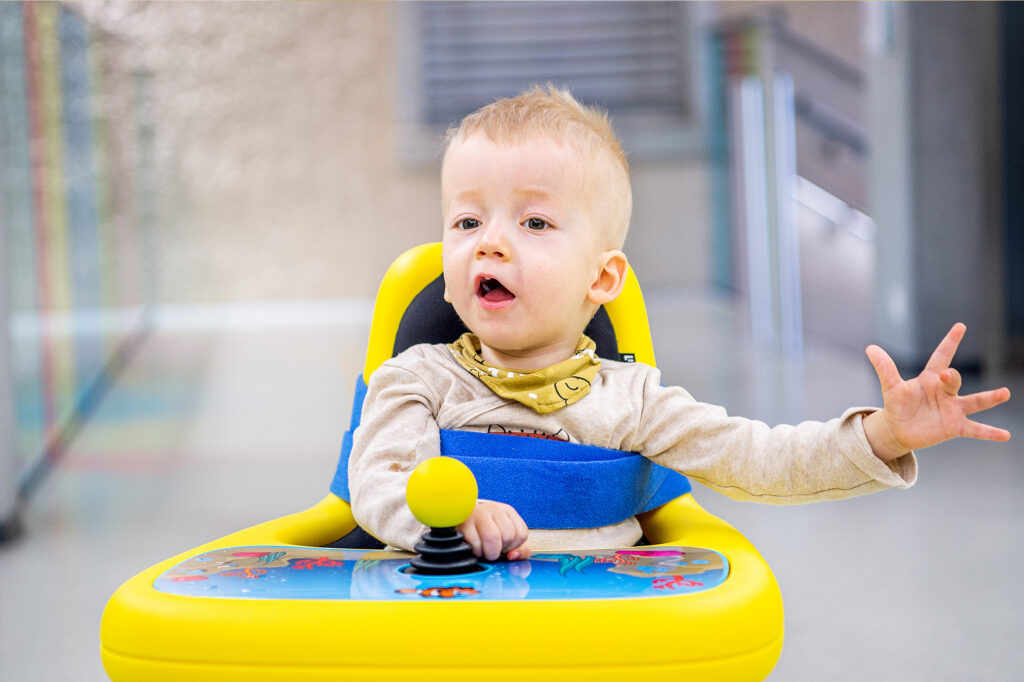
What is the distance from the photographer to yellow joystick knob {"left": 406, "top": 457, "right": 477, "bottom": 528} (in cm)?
82

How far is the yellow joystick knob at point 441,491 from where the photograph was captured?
2.68 ft

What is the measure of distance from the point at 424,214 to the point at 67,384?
4.20m

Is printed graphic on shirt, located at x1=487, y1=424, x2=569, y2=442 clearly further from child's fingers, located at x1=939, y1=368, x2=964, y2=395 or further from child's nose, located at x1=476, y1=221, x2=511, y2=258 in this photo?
child's fingers, located at x1=939, y1=368, x2=964, y2=395

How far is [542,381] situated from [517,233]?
154mm

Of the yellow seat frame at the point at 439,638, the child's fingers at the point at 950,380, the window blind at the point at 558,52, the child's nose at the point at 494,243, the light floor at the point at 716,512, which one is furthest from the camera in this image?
the window blind at the point at 558,52

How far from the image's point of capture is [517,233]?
3.32ft

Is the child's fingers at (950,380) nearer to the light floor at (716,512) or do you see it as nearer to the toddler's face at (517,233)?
the toddler's face at (517,233)

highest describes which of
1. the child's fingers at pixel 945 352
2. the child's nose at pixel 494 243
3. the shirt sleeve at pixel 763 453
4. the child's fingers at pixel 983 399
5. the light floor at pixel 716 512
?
the child's nose at pixel 494 243

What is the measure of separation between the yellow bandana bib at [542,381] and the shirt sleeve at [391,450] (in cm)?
6

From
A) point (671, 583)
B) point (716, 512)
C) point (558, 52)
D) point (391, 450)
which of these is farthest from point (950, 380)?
point (558, 52)

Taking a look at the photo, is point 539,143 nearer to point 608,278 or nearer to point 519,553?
point 608,278

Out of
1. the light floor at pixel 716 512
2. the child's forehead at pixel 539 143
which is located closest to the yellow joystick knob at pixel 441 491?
the child's forehead at pixel 539 143

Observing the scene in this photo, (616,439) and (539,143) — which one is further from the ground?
(539,143)

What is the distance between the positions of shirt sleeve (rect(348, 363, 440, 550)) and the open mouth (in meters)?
0.11
